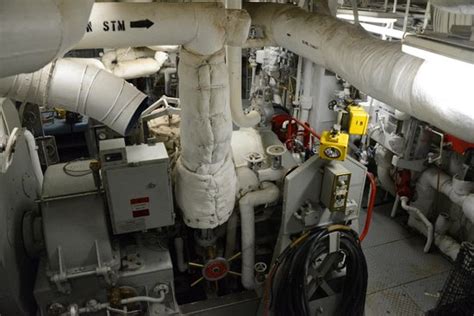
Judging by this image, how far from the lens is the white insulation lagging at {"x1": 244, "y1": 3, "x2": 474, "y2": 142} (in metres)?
1.02

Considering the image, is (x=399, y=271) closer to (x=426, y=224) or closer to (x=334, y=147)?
(x=426, y=224)

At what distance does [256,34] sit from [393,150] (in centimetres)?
216

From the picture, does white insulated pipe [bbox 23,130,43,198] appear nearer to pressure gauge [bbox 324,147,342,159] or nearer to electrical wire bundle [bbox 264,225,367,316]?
electrical wire bundle [bbox 264,225,367,316]

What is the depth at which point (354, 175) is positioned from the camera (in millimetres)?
2631

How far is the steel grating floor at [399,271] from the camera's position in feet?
10.2

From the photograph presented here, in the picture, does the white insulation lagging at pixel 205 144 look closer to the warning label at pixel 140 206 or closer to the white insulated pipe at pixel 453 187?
the warning label at pixel 140 206

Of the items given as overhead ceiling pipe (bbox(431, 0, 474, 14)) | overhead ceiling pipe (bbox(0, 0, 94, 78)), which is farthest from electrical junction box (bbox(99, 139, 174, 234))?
overhead ceiling pipe (bbox(431, 0, 474, 14))

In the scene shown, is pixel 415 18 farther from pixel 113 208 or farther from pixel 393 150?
pixel 113 208

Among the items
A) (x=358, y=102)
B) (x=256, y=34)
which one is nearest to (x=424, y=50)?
(x=256, y=34)

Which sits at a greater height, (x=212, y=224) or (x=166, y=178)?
(x=166, y=178)

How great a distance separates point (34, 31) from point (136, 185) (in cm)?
152

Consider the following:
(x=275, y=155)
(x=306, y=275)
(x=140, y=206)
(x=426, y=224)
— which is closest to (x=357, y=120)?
(x=426, y=224)

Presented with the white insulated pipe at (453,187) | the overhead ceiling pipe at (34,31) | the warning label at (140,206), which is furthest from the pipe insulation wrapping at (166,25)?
the white insulated pipe at (453,187)

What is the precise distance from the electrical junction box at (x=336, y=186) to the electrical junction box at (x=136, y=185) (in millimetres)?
1027
